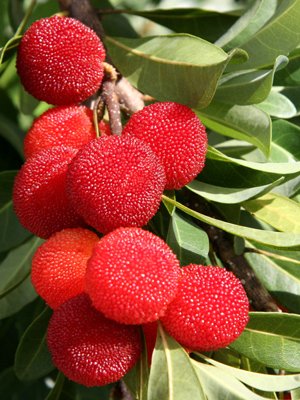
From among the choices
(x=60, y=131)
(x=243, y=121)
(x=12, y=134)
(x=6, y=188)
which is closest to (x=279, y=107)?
(x=243, y=121)


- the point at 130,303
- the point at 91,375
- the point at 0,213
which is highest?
the point at 130,303

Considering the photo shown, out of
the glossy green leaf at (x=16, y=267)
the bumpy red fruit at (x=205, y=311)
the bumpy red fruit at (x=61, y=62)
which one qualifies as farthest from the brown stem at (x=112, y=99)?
the glossy green leaf at (x=16, y=267)

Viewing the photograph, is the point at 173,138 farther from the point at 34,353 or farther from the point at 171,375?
the point at 34,353

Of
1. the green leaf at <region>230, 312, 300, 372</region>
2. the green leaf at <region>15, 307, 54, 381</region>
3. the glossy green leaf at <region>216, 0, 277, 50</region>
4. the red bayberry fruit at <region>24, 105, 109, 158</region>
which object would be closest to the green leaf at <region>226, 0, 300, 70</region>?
the glossy green leaf at <region>216, 0, 277, 50</region>

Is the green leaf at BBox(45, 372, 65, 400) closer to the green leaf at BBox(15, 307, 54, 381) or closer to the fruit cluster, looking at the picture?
the green leaf at BBox(15, 307, 54, 381)

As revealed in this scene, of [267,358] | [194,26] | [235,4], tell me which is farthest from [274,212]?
[235,4]

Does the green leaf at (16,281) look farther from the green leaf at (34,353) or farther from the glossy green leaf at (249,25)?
the glossy green leaf at (249,25)

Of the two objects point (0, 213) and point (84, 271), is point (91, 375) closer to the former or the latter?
point (84, 271)
